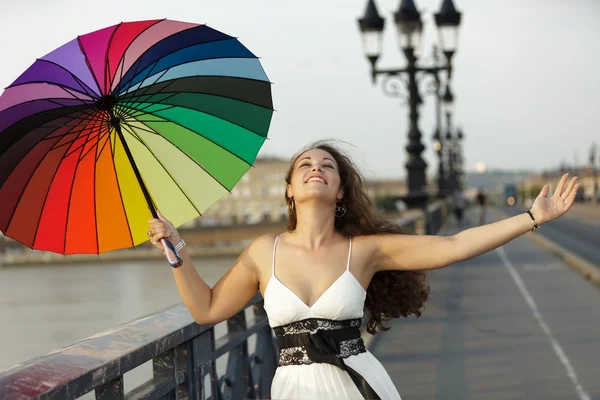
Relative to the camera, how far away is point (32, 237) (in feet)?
13.5

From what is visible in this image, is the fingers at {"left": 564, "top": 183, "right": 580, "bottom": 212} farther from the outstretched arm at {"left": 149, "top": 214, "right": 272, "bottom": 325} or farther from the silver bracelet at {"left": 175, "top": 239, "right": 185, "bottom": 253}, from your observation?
the silver bracelet at {"left": 175, "top": 239, "right": 185, "bottom": 253}

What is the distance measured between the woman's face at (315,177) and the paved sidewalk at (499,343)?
12.2ft

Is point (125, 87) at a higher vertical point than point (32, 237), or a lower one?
higher

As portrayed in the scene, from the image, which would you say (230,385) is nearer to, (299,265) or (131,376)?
(299,265)

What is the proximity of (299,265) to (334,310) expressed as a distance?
245 millimetres

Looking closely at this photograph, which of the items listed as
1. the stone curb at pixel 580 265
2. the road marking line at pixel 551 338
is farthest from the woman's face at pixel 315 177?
the stone curb at pixel 580 265

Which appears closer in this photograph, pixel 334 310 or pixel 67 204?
pixel 334 310

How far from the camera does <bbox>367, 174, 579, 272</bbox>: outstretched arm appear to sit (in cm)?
388

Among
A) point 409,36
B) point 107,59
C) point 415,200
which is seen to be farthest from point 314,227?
point 415,200

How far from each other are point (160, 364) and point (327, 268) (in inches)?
30.9

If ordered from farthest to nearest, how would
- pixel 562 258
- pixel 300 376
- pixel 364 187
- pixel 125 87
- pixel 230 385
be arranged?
pixel 562 258, pixel 230 385, pixel 364 187, pixel 125 87, pixel 300 376

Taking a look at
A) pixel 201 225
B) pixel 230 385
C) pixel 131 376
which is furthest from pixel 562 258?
pixel 201 225

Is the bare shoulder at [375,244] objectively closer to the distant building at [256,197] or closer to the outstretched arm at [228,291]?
the outstretched arm at [228,291]

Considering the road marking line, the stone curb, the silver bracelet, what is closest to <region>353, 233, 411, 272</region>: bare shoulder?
the silver bracelet
